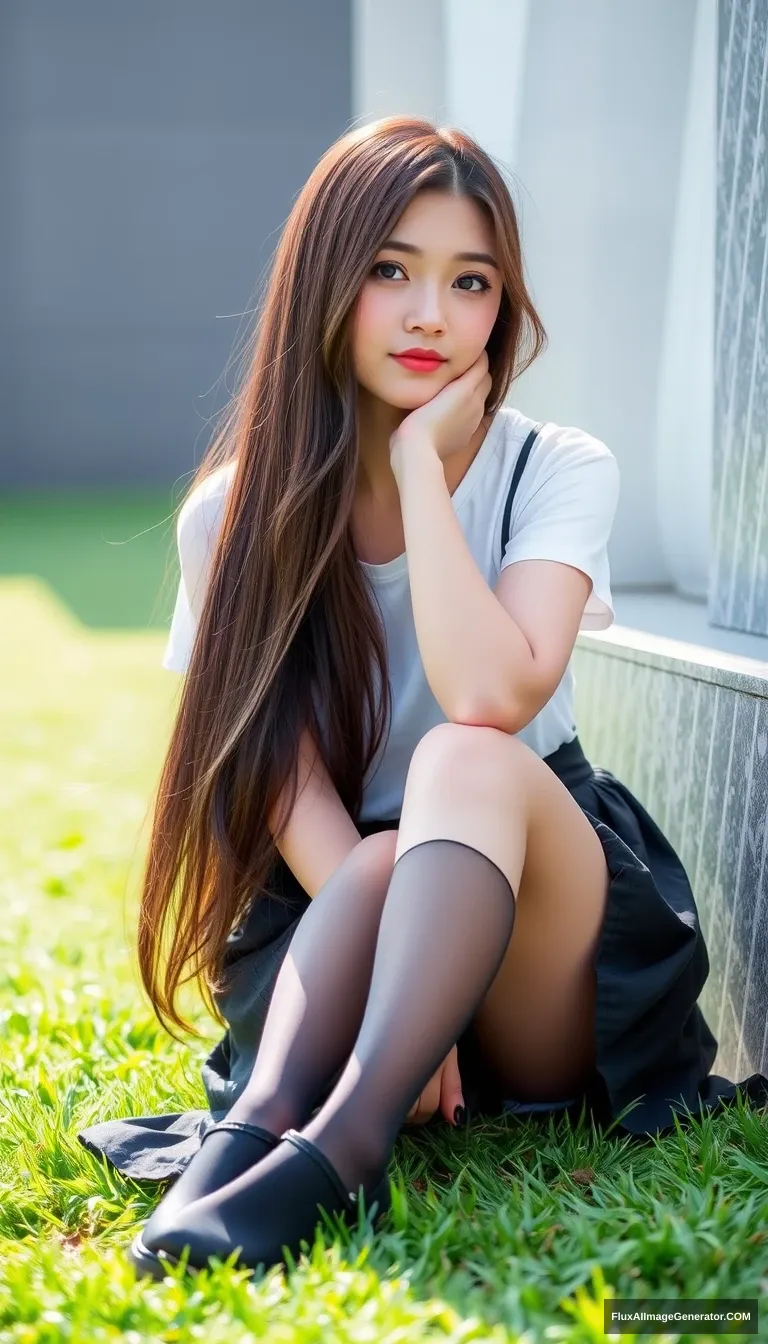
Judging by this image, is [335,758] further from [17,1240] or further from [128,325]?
[128,325]

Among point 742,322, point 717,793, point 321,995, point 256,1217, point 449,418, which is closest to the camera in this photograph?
point 256,1217

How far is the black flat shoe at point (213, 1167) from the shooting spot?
4.66ft

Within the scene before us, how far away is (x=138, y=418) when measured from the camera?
14.2m

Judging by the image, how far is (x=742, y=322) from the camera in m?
2.40

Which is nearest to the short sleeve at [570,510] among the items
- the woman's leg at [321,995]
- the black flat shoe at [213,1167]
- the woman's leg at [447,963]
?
the woman's leg at [447,963]

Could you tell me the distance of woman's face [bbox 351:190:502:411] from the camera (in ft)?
6.22

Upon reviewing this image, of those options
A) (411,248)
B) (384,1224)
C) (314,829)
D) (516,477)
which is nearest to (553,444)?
(516,477)

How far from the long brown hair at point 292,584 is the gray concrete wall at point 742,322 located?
510mm

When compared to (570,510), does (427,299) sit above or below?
above

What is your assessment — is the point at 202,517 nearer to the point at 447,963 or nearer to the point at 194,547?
the point at 194,547

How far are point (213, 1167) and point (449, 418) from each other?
3.32ft

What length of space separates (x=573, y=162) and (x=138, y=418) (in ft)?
38.3

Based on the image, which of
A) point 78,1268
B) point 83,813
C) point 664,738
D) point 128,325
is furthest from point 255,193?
point 78,1268

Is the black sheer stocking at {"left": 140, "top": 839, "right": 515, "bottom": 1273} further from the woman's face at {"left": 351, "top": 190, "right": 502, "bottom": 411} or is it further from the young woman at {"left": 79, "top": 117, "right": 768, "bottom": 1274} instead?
the woman's face at {"left": 351, "top": 190, "right": 502, "bottom": 411}
